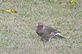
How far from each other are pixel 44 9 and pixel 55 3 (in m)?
0.99

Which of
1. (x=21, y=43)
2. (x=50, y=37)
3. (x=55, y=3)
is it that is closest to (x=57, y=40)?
(x=50, y=37)

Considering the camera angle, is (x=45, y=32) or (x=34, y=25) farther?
(x=34, y=25)

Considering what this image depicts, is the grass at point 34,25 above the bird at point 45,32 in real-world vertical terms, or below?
below

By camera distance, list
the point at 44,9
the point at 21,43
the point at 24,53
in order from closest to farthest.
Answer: the point at 24,53 → the point at 21,43 → the point at 44,9

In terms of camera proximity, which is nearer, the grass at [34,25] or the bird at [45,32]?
the grass at [34,25]

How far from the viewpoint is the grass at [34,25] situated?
880 cm

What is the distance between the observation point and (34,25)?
10.8 metres

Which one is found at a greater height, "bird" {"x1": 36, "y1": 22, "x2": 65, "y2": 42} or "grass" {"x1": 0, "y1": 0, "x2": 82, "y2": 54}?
"bird" {"x1": 36, "y1": 22, "x2": 65, "y2": 42}

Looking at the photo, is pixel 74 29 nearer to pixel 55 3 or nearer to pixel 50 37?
pixel 50 37

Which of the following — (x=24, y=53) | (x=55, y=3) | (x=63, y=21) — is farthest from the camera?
(x=55, y=3)

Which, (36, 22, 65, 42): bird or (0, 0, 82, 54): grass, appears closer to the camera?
(0, 0, 82, 54): grass

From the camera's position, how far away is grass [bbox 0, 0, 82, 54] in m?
8.80

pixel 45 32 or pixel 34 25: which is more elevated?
pixel 45 32

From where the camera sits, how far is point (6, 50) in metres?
8.56
